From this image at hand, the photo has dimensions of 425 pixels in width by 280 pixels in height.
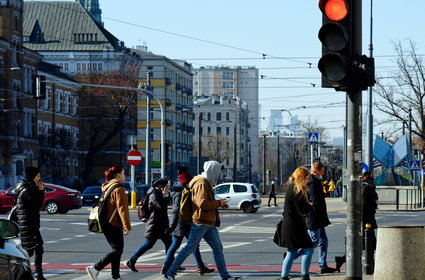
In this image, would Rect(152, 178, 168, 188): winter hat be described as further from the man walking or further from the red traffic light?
the red traffic light

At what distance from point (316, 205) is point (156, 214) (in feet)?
10.3

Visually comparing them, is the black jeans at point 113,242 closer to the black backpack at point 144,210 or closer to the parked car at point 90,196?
the black backpack at point 144,210

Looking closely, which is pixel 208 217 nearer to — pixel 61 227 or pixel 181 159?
pixel 61 227

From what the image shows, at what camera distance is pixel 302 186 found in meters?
13.2

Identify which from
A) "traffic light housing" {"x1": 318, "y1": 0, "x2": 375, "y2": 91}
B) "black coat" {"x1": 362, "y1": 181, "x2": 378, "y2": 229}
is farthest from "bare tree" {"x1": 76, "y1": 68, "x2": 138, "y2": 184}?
"traffic light housing" {"x1": 318, "y1": 0, "x2": 375, "y2": 91}

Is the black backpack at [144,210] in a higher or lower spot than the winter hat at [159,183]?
lower

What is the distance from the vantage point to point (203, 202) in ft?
45.0

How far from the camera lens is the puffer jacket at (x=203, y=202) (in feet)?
45.0

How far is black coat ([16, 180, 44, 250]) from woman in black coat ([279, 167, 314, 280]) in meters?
3.82

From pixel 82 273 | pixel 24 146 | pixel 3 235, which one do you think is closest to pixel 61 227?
pixel 82 273

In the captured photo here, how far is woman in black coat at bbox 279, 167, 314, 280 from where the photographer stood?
522 inches

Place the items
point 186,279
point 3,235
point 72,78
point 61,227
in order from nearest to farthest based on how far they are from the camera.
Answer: point 3,235 → point 186,279 → point 61,227 → point 72,78

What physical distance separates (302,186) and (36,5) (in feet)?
307

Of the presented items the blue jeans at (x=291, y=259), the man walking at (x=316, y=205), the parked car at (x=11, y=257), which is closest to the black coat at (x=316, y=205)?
the man walking at (x=316, y=205)
